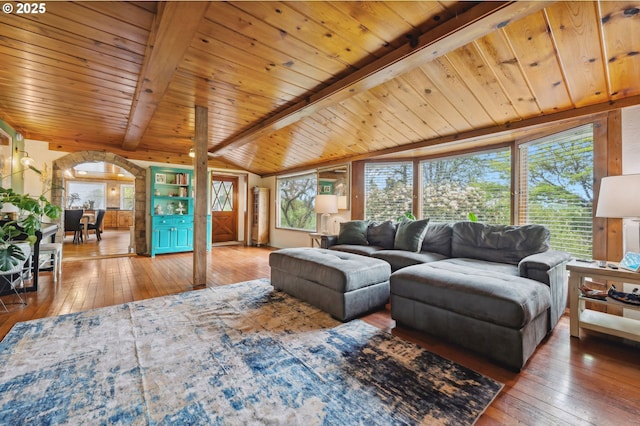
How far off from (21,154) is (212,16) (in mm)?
4875

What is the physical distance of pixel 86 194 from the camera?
10.5 m

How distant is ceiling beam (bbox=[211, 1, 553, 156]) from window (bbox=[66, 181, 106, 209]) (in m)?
11.1

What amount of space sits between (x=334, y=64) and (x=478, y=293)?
2.22 metres

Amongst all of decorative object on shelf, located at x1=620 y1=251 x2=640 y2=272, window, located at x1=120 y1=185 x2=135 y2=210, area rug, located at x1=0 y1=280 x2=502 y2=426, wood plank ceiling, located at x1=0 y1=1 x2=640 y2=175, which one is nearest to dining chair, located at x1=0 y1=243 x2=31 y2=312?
area rug, located at x1=0 y1=280 x2=502 y2=426

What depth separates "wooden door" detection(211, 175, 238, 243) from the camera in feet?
25.0

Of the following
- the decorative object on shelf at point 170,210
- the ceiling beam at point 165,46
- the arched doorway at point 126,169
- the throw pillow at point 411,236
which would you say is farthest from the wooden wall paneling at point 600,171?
the arched doorway at point 126,169

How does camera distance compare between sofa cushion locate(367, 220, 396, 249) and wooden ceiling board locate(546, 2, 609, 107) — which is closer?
wooden ceiling board locate(546, 2, 609, 107)

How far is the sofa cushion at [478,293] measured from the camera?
1696 millimetres

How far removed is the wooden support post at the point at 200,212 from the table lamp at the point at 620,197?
3872 mm

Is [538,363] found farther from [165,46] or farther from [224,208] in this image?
[224,208]

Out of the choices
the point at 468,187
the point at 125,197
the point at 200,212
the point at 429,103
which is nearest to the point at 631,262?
the point at 468,187

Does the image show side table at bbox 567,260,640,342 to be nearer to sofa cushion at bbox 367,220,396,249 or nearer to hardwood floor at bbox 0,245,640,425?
hardwood floor at bbox 0,245,640,425

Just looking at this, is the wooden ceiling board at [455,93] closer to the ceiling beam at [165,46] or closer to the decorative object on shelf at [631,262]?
the decorative object on shelf at [631,262]

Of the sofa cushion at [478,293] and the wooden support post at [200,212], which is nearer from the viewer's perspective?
the sofa cushion at [478,293]
